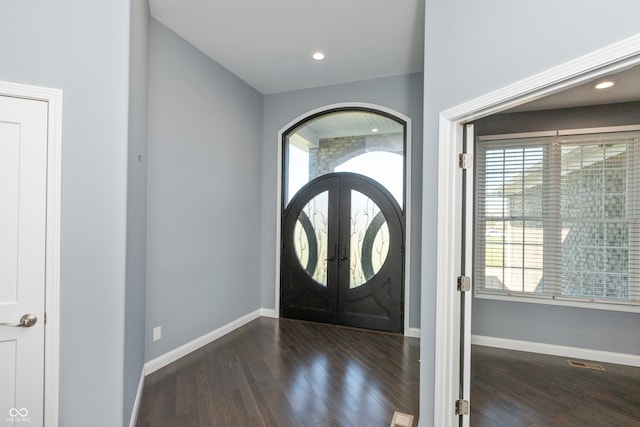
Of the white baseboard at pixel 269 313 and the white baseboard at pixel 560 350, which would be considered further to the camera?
the white baseboard at pixel 269 313

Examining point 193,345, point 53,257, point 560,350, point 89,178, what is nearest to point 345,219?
point 193,345

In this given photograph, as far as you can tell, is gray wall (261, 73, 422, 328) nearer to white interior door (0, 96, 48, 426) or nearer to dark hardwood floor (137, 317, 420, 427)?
dark hardwood floor (137, 317, 420, 427)

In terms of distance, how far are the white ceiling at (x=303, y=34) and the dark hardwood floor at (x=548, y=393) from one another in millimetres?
3355

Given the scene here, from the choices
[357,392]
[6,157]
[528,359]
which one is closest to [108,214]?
[6,157]

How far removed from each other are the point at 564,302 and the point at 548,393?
1.19m

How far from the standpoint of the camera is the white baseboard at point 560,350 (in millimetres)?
3523

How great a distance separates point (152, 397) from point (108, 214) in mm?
1611

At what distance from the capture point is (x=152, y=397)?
2.71 metres

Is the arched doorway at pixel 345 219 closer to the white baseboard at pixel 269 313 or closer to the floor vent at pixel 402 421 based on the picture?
the white baseboard at pixel 269 313

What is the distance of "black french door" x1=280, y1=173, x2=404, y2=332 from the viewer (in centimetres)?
435

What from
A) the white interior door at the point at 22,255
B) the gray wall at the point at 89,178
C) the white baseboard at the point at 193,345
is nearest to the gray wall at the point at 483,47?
the gray wall at the point at 89,178

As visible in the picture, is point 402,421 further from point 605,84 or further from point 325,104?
point 325,104

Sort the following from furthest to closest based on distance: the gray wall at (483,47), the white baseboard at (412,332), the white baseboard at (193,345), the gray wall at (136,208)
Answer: the white baseboard at (412,332)
the white baseboard at (193,345)
the gray wall at (136,208)
the gray wall at (483,47)

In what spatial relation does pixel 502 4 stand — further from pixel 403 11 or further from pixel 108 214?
pixel 108 214
